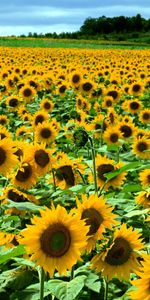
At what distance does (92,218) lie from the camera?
8.48 feet

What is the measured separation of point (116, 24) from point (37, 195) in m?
102

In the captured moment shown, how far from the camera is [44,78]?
12.0 m

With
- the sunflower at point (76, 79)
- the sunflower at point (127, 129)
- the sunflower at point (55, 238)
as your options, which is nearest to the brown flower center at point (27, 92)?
the sunflower at point (76, 79)

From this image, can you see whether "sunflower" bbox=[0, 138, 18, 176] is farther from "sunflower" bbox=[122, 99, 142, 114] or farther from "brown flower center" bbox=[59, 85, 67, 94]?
"brown flower center" bbox=[59, 85, 67, 94]

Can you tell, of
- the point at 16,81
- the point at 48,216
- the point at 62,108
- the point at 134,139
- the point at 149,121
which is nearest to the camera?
→ the point at 48,216

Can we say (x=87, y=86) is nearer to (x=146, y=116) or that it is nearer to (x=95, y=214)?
(x=146, y=116)

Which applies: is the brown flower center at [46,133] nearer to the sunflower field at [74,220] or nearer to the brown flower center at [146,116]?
the sunflower field at [74,220]

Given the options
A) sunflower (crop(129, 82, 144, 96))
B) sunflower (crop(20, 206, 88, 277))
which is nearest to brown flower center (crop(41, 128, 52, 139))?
sunflower (crop(20, 206, 88, 277))

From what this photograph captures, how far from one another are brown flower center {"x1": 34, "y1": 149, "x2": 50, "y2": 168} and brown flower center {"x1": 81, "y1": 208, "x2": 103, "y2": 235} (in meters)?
1.63

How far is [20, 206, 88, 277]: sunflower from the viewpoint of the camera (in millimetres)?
A: 2273

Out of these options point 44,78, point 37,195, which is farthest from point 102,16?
point 37,195

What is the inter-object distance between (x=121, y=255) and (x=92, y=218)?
198mm

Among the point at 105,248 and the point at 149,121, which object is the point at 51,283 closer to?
the point at 105,248

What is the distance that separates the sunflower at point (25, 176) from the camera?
407cm
